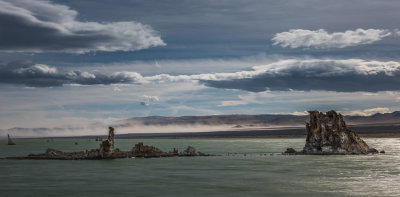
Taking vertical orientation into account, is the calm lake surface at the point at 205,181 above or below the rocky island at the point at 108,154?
below

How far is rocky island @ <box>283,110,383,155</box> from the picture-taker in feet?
343

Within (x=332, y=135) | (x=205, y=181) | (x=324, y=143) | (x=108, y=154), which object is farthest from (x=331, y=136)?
(x=205, y=181)

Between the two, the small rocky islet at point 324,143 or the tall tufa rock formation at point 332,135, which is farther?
the tall tufa rock formation at point 332,135

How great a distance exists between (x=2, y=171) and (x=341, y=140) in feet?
240

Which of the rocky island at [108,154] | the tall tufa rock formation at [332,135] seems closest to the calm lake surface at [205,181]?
the rocky island at [108,154]

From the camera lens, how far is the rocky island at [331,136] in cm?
10456

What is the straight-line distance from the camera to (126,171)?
239ft

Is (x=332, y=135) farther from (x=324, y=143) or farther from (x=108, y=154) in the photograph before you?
(x=108, y=154)

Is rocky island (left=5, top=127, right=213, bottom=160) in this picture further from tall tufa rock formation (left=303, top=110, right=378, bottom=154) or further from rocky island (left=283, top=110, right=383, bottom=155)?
tall tufa rock formation (left=303, top=110, right=378, bottom=154)

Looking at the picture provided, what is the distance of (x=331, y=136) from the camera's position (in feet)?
346

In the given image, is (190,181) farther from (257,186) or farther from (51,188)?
(51,188)

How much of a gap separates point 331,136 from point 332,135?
0.33 metres

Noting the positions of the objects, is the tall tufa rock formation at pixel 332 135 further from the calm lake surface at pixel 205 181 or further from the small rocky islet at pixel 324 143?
the calm lake surface at pixel 205 181

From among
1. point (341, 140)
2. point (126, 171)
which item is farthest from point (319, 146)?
point (126, 171)
